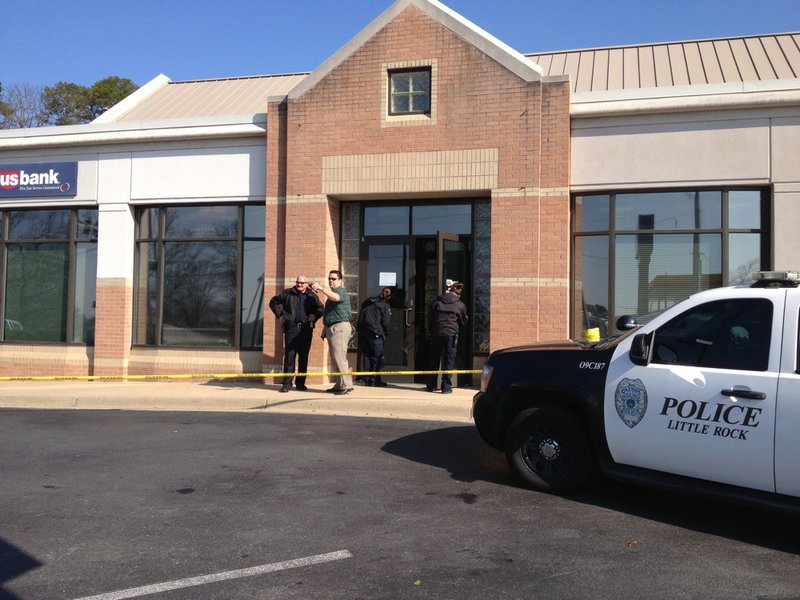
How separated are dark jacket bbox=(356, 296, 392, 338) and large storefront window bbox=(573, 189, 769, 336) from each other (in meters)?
3.09

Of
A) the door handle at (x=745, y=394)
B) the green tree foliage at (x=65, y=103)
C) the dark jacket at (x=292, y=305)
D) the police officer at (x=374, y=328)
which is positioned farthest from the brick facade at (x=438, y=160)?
the green tree foliage at (x=65, y=103)

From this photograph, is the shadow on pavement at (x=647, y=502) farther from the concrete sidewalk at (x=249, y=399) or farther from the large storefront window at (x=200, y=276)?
the large storefront window at (x=200, y=276)

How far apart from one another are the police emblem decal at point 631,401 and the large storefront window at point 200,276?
899 cm

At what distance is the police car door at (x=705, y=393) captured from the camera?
4734 mm

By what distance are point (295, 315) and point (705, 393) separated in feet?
23.9

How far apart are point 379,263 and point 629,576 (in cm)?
931

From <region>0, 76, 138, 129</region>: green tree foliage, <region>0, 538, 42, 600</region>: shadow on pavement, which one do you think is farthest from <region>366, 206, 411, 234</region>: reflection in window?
<region>0, 76, 138, 129</region>: green tree foliage

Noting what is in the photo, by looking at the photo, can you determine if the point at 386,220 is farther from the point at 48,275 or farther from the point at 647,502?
the point at 647,502

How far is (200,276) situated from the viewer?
45.3ft

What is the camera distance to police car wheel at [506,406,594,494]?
18.8 feet

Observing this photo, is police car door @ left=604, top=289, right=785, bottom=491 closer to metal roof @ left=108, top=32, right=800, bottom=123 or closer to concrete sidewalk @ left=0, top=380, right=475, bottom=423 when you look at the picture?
concrete sidewalk @ left=0, top=380, right=475, bottom=423

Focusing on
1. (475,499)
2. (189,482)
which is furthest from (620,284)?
(189,482)

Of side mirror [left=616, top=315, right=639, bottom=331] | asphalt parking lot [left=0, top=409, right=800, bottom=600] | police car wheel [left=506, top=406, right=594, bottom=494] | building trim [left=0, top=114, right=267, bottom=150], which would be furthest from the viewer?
building trim [left=0, top=114, right=267, bottom=150]

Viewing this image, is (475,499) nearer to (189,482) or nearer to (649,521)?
(649,521)
